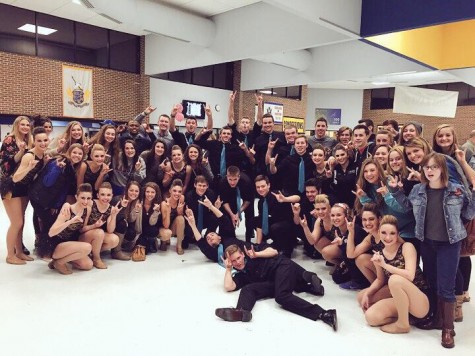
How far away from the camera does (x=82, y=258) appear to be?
13.9 ft

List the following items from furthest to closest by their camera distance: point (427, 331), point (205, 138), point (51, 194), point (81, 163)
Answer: point (205, 138), point (81, 163), point (51, 194), point (427, 331)

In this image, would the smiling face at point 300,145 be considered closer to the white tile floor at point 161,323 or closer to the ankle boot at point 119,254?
the white tile floor at point 161,323

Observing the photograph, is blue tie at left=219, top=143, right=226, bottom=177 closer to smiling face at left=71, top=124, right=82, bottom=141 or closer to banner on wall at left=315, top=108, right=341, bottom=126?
smiling face at left=71, top=124, right=82, bottom=141

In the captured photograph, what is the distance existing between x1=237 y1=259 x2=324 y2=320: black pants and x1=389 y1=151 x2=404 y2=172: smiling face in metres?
1.39

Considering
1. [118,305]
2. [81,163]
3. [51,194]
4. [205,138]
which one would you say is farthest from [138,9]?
[118,305]

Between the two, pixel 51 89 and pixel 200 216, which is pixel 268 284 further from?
pixel 51 89

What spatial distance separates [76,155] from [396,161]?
3.47m

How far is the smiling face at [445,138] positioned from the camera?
10.6 feet

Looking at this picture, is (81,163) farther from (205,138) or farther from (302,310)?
(302,310)

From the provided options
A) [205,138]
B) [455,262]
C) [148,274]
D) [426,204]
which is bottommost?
[148,274]

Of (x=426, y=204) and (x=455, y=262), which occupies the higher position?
(x=426, y=204)

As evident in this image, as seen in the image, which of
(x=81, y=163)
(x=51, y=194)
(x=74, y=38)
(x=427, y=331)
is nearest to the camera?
(x=427, y=331)

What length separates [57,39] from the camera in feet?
33.2

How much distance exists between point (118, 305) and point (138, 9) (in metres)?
6.35
